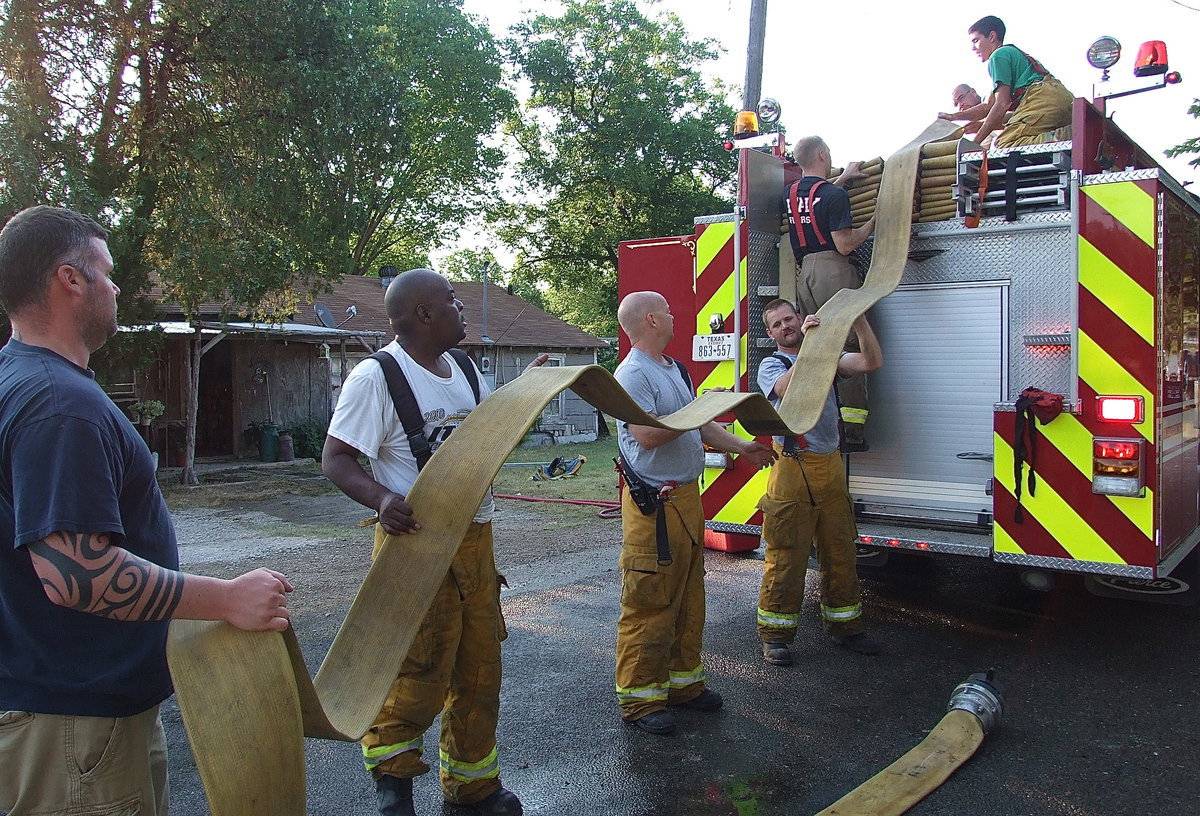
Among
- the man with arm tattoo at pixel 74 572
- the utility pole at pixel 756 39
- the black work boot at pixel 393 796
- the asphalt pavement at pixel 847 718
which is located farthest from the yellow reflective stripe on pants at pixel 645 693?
the utility pole at pixel 756 39

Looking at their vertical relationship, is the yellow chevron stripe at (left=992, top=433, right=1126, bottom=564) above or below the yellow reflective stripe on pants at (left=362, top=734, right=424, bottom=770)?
above

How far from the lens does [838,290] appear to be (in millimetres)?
5188

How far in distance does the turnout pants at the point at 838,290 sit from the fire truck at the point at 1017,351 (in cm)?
23

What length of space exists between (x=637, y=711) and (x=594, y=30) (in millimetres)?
31255

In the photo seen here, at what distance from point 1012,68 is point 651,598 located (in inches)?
159

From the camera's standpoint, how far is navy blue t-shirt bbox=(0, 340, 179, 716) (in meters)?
1.66

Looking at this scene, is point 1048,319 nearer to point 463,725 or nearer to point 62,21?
point 463,725

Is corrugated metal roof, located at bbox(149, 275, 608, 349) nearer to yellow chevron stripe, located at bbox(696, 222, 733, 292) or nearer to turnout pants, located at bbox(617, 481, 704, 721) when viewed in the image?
yellow chevron stripe, located at bbox(696, 222, 733, 292)

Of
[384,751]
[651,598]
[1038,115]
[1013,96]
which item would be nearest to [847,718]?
[651,598]

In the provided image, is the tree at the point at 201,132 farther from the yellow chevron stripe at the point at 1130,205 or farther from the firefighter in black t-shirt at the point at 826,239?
the yellow chevron stripe at the point at 1130,205

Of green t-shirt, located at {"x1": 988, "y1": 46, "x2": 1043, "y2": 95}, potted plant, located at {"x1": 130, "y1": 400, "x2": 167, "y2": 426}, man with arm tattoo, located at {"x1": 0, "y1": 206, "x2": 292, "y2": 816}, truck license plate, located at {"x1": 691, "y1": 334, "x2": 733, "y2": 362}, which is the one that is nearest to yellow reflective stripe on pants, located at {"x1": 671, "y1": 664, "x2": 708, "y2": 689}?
truck license plate, located at {"x1": 691, "y1": 334, "x2": 733, "y2": 362}

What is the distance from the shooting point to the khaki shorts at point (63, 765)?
5.80 feet

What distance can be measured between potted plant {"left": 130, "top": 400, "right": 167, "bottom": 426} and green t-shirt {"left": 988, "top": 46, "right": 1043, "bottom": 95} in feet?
42.6

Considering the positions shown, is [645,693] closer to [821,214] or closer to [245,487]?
[821,214]
